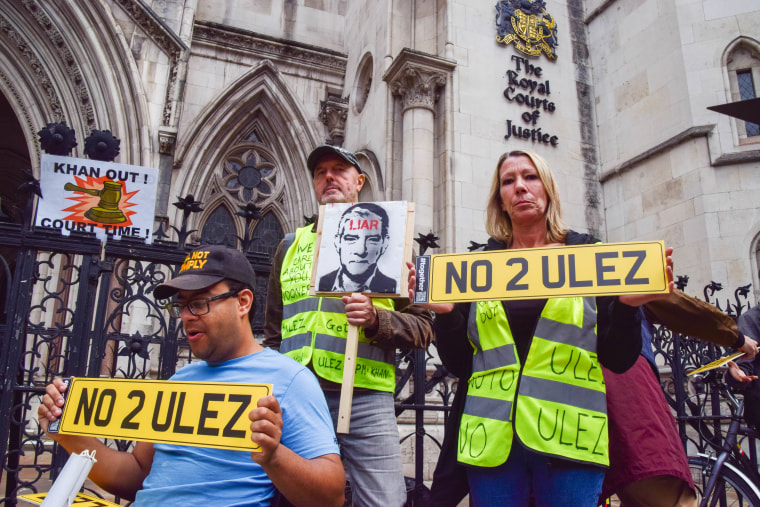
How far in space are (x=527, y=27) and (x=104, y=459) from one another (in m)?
9.76

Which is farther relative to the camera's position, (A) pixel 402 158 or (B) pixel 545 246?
(A) pixel 402 158

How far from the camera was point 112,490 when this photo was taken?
2031 mm

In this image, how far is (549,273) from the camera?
2035mm

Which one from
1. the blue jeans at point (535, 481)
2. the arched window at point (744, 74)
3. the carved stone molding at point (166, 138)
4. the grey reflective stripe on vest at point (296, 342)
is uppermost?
the arched window at point (744, 74)

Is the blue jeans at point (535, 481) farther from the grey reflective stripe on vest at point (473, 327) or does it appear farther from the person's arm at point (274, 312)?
the person's arm at point (274, 312)

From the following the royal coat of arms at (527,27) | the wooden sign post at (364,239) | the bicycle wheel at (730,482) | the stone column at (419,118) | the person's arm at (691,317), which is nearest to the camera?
the person's arm at (691,317)

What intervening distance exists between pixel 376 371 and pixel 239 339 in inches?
31.0

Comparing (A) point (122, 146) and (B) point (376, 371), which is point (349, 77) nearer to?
(A) point (122, 146)

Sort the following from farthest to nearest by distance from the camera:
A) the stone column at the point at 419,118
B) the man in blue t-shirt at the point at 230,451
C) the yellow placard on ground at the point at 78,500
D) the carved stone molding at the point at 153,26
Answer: the carved stone molding at the point at 153,26 < the stone column at the point at 419,118 < the yellow placard on ground at the point at 78,500 < the man in blue t-shirt at the point at 230,451

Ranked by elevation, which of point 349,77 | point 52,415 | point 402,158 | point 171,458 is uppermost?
point 349,77

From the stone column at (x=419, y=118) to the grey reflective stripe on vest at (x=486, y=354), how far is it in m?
6.02

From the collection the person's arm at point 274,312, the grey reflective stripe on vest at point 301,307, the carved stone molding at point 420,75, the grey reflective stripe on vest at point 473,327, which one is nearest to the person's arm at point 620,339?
the grey reflective stripe on vest at point 473,327

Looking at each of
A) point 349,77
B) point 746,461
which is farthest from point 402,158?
point 746,461

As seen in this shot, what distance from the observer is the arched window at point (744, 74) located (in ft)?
28.7
